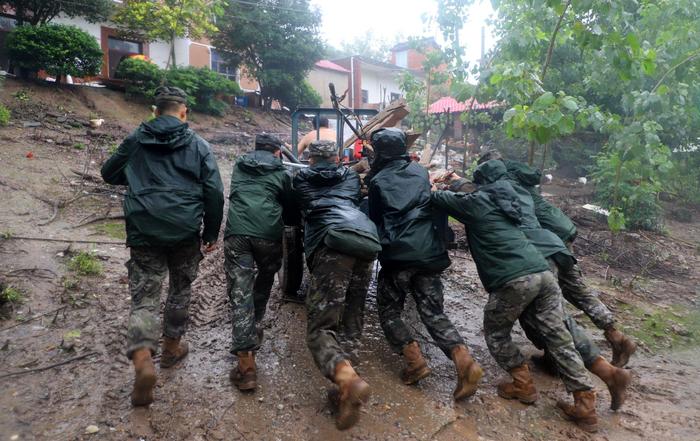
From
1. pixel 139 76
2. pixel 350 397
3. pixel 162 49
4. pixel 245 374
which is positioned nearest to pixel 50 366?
pixel 245 374

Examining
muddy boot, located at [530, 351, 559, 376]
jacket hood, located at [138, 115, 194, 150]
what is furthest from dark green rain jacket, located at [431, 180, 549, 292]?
jacket hood, located at [138, 115, 194, 150]

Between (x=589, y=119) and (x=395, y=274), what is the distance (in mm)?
3862

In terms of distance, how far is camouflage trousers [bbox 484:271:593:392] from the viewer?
3059 mm

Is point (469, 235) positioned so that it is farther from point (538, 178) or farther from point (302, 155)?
point (302, 155)

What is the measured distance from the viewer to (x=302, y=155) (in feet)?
21.2

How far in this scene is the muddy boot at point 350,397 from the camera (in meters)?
2.67

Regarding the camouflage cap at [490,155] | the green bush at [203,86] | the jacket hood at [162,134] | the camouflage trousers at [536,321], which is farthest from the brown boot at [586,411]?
the green bush at [203,86]

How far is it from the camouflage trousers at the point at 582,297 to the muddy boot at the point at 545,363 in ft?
1.68

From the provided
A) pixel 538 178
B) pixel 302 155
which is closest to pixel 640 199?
pixel 538 178

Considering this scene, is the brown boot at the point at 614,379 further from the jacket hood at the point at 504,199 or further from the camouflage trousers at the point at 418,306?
the jacket hood at the point at 504,199

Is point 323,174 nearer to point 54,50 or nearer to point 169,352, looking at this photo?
point 169,352

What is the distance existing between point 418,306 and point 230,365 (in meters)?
1.52

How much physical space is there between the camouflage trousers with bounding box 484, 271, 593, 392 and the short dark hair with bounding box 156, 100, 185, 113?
2.66 meters

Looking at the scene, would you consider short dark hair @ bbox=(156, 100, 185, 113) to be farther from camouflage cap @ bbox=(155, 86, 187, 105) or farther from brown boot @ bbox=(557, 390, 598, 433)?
brown boot @ bbox=(557, 390, 598, 433)
